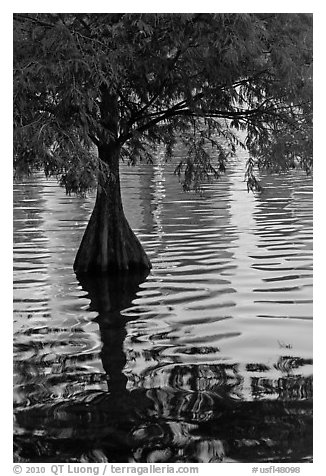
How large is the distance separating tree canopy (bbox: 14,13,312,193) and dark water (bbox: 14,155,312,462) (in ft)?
9.17

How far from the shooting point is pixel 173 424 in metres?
10.9

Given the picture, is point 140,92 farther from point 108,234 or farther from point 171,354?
point 171,354

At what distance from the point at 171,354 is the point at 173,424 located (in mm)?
3047

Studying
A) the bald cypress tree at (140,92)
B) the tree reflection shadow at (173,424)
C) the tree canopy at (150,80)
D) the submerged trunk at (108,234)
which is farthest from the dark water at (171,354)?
the tree canopy at (150,80)

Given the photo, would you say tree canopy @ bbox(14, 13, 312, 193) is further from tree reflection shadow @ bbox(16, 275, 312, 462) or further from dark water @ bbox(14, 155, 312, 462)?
tree reflection shadow @ bbox(16, 275, 312, 462)

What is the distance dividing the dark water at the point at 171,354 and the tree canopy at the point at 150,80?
2.80 meters

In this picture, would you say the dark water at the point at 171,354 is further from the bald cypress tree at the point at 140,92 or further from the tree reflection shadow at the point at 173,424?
the bald cypress tree at the point at 140,92

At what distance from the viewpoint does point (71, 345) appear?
14648 millimetres

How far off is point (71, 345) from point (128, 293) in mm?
4393

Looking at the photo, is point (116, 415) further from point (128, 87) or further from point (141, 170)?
point (141, 170)

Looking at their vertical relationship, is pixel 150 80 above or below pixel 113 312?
above

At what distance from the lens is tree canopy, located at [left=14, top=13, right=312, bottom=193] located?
15.8 metres

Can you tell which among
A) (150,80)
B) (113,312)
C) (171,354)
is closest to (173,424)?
(171,354)

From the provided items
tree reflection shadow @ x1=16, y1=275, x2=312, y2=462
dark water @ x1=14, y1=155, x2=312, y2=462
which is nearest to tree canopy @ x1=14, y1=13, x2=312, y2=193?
dark water @ x1=14, y1=155, x2=312, y2=462
